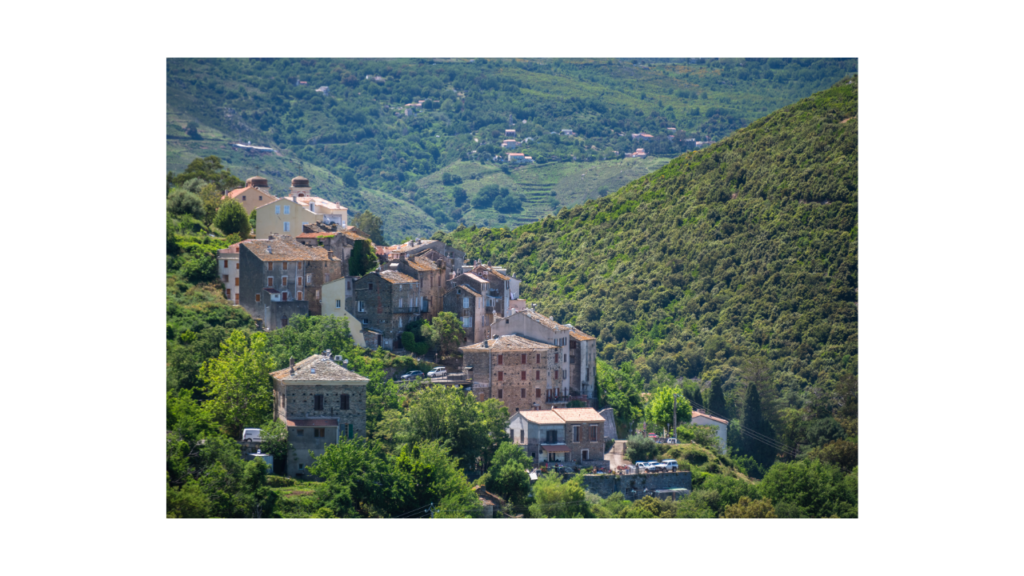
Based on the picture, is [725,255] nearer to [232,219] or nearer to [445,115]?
[232,219]

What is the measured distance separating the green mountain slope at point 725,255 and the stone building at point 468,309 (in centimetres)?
2469

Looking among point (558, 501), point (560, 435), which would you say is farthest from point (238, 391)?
point (560, 435)

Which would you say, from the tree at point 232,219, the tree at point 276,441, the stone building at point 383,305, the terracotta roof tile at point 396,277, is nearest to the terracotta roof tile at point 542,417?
the stone building at point 383,305

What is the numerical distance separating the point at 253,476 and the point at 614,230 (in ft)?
202

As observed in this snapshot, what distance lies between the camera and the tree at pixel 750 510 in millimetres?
36250

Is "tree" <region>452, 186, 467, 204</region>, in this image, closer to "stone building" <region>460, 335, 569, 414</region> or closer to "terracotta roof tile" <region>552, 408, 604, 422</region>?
"stone building" <region>460, 335, 569, 414</region>

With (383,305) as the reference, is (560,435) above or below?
below

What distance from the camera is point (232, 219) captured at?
47.5 meters

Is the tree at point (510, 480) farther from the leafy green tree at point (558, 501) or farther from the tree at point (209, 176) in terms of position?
the tree at point (209, 176)

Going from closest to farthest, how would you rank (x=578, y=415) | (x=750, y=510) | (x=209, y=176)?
(x=750, y=510)
(x=578, y=415)
(x=209, y=176)

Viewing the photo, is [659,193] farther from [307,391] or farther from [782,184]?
[307,391]

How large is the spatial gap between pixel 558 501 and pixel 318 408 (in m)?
7.60

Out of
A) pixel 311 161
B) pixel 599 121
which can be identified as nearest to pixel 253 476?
pixel 311 161
